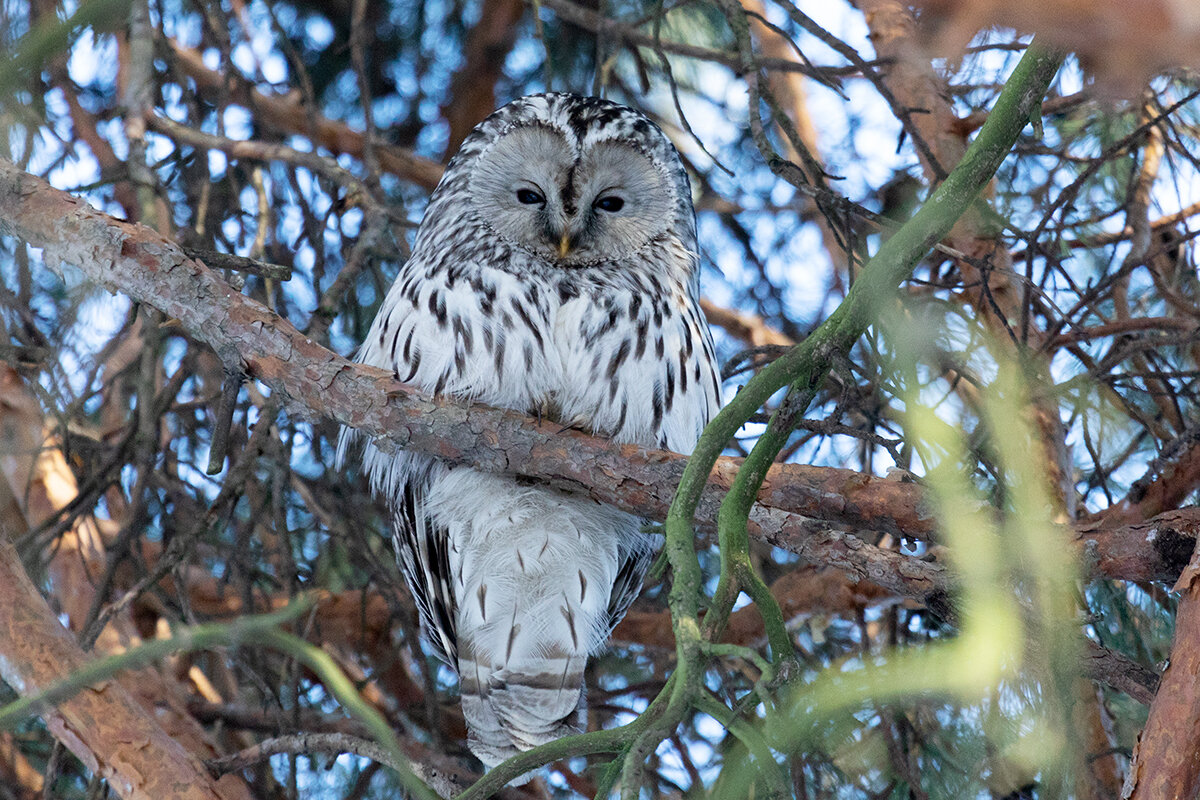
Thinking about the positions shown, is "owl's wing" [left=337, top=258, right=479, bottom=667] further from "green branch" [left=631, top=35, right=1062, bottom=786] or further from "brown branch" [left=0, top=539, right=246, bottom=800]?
"green branch" [left=631, top=35, right=1062, bottom=786]

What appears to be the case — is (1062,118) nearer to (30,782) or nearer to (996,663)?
(996,663)

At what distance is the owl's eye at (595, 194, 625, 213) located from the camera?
2.31 meters

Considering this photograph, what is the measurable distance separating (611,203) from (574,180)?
0.34 ft

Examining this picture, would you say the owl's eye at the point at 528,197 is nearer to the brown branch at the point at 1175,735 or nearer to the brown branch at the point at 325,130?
the brown branch at the point at 325,130

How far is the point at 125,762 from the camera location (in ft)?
5.66

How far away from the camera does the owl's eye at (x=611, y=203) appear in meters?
2.31

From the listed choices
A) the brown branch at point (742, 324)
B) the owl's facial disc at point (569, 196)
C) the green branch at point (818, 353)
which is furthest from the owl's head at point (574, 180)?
the green branch at point (818, 353)

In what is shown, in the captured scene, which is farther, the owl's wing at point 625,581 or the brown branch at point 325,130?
the brown branch at point 325,130

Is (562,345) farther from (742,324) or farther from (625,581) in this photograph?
(742,324)

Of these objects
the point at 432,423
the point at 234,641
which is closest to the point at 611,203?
the point at 432,423

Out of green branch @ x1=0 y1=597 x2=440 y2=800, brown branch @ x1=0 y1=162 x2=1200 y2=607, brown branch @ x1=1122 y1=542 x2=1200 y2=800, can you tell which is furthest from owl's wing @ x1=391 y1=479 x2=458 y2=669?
brown branch @ x1=1122 y1=542 x2=1200 y2=800

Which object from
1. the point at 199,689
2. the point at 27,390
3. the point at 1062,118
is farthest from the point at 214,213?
the point at 1062,118

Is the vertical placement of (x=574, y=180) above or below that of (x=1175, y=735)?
above

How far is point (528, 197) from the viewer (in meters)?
2.30
